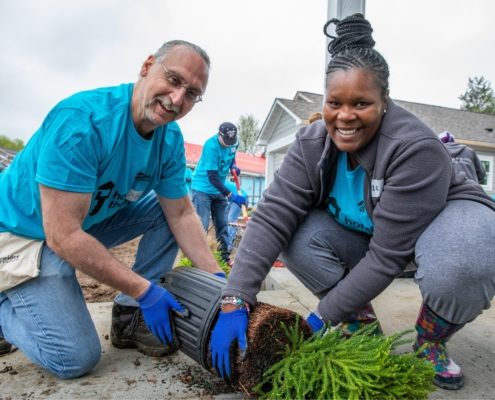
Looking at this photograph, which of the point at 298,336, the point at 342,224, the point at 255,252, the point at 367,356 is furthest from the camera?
the point at 342,224

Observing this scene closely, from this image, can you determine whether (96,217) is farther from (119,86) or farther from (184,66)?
(184,66)

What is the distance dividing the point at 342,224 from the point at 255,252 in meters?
0.49

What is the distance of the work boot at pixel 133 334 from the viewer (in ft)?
5.82

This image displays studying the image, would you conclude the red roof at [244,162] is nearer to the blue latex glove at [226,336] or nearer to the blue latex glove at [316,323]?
the blue latex glove at [316,323]

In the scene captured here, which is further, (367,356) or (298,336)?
(298,336)

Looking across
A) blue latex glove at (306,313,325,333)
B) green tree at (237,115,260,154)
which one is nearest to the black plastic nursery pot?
blue latex glove at (306,313,325,333)

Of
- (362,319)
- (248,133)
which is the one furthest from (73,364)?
(248,133)

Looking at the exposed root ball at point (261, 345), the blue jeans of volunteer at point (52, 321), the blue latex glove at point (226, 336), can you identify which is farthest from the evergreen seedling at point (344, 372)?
the blue jeans of volunteer at point (52, 321)

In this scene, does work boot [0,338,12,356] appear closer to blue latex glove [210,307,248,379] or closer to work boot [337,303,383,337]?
blue latex glove [210,307,248,379]

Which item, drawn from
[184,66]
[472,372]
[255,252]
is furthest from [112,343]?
[472,372]

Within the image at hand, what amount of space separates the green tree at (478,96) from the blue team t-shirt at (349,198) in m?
A: 46.3

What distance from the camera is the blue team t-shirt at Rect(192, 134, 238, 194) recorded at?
474 centimetres

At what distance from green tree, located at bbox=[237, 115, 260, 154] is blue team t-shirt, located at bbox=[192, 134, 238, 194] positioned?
4257 cm

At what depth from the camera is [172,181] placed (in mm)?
2002
